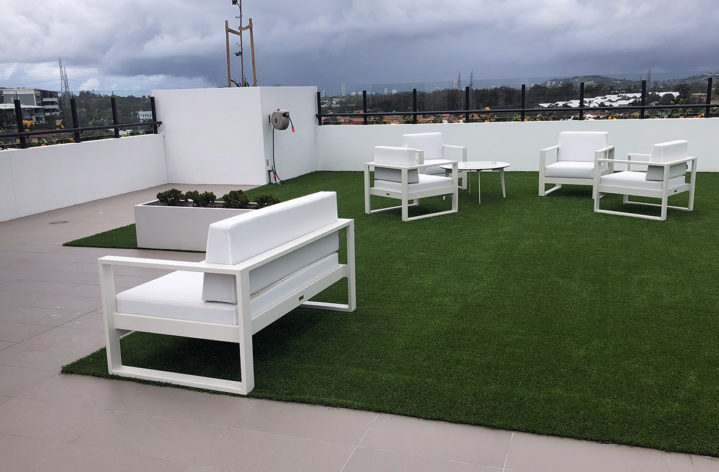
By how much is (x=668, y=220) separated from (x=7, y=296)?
6.72 meters

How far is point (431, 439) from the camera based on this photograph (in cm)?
273

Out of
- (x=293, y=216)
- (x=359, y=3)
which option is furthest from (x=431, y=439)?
(x=359, y=3)

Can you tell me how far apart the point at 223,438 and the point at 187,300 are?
2.66 ft

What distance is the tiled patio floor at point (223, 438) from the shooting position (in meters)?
2.56

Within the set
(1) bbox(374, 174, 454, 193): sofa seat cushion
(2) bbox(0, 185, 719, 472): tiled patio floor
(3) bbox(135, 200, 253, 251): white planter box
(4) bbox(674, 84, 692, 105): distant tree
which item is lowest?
(2) bbox(0, 185, 719, 472): tiled patio floor

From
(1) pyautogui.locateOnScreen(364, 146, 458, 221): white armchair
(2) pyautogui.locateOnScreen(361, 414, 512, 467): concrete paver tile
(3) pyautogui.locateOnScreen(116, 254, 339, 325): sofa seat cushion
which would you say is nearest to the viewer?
(2) pyautogui.locateOnScreen(361, 414, 512, 467): concrete paver tile

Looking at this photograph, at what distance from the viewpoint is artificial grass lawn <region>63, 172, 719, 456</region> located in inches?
115

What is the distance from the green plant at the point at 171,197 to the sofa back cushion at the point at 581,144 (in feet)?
18.3

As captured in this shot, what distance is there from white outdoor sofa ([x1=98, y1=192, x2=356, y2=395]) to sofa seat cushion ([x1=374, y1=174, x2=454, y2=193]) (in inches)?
151

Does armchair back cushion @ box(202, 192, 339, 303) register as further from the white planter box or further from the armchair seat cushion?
the armchair seat cushion

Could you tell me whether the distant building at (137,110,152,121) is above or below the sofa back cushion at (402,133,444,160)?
above

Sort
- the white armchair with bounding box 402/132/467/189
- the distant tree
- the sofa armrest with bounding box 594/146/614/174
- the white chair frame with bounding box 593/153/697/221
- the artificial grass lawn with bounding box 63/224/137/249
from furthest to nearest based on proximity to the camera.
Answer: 1. the distant tree
2. the white armchair with bounding box 402/132/467/189
3. the sofa armrest with bounding box 594/146/614/174
4. the white chair frame with bounding box 593/153/697/221
5. the artificial grass lawn with bounding box 63/224/137/249

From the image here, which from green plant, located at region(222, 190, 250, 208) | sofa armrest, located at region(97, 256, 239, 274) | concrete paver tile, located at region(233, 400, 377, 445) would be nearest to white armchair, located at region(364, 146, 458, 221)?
green plant, located at region(222, 190, 250, 208)

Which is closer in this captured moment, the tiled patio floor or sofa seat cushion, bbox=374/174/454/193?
the tiled patio floor
